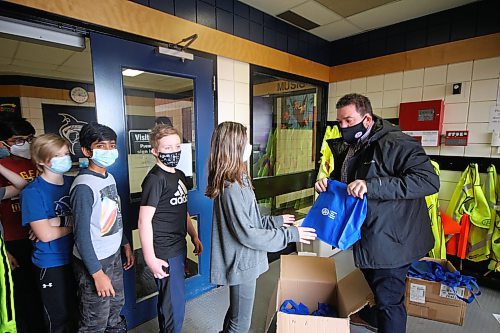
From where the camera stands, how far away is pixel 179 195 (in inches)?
58.4

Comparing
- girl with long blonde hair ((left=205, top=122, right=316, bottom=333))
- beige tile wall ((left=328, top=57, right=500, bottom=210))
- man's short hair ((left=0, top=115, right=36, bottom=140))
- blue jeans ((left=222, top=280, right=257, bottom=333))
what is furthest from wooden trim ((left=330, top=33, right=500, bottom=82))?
man's short hair ((left=0, top=115, right=36, bottom=140))

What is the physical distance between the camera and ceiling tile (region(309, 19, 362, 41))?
268cm

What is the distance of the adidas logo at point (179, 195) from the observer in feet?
4.76

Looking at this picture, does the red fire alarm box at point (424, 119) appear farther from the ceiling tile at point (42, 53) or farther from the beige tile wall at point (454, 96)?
the ceiling tile at point (42, 53)

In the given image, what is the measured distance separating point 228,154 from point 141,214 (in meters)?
0.55

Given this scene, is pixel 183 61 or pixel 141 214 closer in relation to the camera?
pixel 141 214

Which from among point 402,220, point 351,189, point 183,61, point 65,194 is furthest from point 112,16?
point 402,220

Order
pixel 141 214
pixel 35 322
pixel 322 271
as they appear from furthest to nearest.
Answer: pixel 322 271 → pixel 35 322 → pixel 141 214

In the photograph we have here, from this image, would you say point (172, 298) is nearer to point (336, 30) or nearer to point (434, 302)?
point (434, 302)

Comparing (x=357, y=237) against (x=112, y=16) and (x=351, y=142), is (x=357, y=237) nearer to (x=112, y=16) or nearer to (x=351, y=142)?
(x=351, y=142)

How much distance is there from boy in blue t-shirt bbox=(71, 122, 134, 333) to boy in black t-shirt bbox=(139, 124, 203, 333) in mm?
190

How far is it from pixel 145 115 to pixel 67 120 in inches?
84.7

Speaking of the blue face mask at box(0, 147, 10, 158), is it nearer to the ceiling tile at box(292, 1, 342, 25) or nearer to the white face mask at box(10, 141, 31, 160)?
the white face mask at box(10, 141, 31, 160)

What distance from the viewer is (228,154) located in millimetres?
1164
